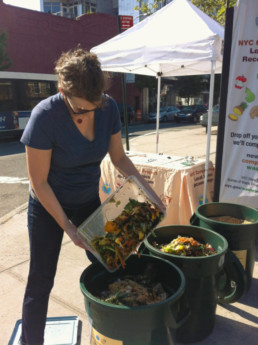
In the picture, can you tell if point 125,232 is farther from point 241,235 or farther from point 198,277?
point 241,235

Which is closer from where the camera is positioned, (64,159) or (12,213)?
(64,159)

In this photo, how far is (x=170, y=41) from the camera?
3.76m

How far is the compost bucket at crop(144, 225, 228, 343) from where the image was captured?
2018 millimetres

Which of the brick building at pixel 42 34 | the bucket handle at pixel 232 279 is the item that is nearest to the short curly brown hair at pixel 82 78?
the bucket handle at pixel 232 279

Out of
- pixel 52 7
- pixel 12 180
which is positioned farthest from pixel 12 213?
pixel 52 7

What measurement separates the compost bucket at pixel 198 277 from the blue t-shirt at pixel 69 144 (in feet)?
1.86

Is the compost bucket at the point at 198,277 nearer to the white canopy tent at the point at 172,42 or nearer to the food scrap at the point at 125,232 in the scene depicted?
the food scrap at the point at 125,232

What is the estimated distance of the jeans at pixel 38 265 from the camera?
1.90 metres

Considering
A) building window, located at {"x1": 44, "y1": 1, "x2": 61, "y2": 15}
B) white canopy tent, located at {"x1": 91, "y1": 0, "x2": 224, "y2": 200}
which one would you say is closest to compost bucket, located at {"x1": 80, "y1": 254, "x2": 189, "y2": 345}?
white canopy tent, located at {"x1": 91, "y1": 0, "x2": 224, "y2": 200}

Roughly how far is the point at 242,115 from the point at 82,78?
232cm

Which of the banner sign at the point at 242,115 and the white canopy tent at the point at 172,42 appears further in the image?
the white canopy tent at the point at 172,42

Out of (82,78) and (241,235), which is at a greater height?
(82,78)

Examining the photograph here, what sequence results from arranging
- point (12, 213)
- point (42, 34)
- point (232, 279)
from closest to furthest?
point (232, 279) < point (12, 213) < point (42, 34)

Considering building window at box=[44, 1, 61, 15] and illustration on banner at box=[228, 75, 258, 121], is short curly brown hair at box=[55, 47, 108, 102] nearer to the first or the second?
illustration on banner at box=[228, 75, 258, 121]
